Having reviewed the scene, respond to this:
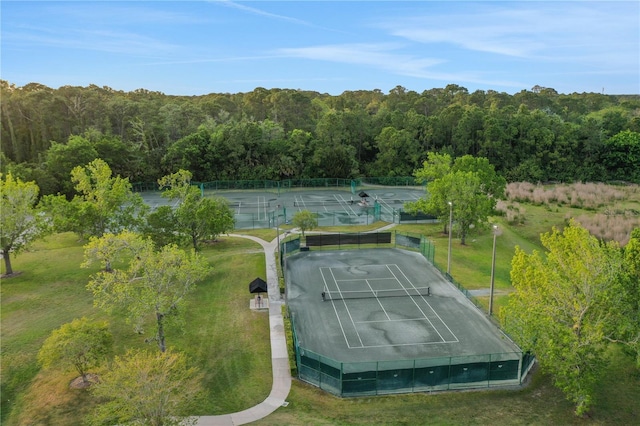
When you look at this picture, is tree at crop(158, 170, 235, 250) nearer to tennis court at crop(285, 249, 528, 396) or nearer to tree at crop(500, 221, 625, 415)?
tennis court at crop(285, 249, 528, 396)

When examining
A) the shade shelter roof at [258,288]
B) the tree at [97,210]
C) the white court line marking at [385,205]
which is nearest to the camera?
the shade shelter roof at [258,288]

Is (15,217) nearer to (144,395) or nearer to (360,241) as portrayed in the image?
(144,395)

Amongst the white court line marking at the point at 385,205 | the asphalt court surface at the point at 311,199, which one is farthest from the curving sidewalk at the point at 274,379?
the white court line marking at the point at 385,205

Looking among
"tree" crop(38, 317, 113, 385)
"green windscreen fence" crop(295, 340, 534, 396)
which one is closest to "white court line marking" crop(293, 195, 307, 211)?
"green windscreen fence" crop(295, 340, 534, 396)

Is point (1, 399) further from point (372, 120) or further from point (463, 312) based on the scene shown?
point (372, 120)

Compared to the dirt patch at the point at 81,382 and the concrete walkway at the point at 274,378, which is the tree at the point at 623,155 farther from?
the dirt patch at the point at 81,382

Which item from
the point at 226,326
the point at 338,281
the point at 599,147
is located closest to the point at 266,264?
the point at 338,281

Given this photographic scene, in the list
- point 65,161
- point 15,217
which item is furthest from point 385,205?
point 65,161
